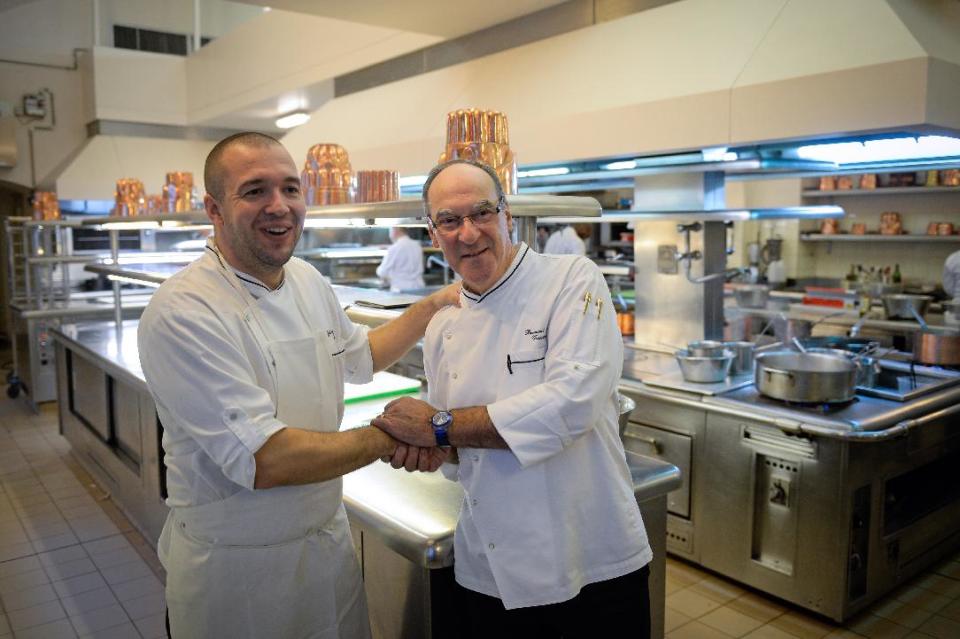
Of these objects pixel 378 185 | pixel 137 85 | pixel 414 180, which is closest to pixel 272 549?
pixel 378 185

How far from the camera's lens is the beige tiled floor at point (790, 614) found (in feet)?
9.70

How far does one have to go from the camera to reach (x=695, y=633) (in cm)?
296

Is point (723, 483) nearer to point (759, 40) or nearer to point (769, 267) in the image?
point (759, 40)

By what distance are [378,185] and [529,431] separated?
1.45 metres

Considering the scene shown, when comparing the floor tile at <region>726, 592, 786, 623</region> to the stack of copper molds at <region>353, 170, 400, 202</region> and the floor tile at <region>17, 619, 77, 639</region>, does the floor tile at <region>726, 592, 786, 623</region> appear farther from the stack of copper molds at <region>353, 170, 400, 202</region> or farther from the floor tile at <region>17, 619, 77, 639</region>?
the floor tile at <region>17, 619, 77, 639</region>

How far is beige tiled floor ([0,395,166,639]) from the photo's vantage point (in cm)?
312

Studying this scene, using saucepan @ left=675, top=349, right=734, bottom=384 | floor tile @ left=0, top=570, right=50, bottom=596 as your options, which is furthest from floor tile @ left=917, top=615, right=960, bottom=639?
floor tile @ left=0, top=570, right=50, bottom=596

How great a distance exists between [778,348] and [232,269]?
11.1ft

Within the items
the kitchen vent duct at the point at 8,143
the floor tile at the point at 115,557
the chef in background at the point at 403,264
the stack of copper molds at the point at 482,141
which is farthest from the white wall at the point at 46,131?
the stack of copper molds at the point at 482,141

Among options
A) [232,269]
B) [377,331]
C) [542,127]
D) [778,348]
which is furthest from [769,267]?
[232,269]

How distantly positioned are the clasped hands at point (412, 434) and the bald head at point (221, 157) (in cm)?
58

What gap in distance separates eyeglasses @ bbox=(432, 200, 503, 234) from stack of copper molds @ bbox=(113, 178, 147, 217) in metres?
3.73

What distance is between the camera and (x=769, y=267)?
7551 millimetres

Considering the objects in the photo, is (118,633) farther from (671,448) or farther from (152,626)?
(671,448)
